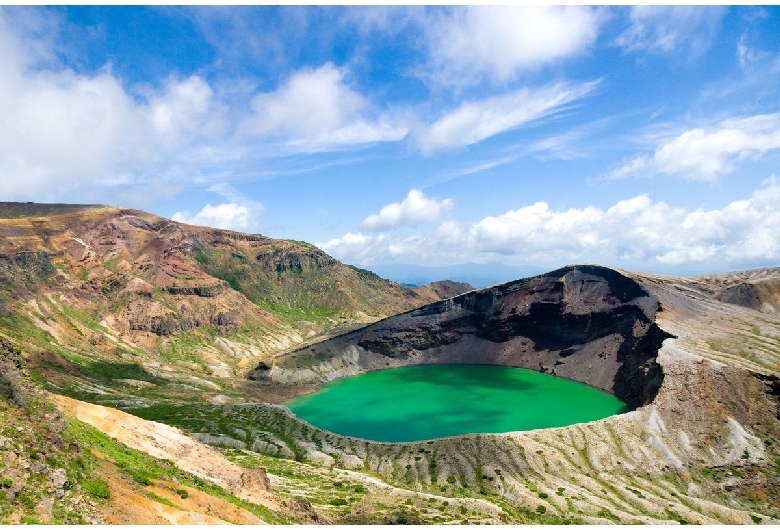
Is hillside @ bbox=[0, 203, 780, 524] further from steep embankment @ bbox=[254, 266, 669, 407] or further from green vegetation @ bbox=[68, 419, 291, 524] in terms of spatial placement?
steep embankment @ bbox=[254, 266, 669, 407]

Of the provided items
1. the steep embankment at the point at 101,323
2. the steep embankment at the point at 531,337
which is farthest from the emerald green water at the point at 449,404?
the steep embankment at the point at 101,323

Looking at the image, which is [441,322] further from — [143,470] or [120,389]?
[143,470]

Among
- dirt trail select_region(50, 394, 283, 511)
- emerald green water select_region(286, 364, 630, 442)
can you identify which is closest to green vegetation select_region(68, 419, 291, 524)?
dirt trail select_region(50, 394, 283, 511)

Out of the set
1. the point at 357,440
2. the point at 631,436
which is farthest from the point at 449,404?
the point at 631,436

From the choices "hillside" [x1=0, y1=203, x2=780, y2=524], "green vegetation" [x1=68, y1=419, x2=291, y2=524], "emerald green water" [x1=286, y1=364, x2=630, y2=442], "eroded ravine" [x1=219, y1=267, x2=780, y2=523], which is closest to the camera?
"hillside" [x1=0, y1=203, x2=780, y2=524]

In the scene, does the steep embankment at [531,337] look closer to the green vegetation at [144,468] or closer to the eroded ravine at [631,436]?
the eroded ravine at [631,436]

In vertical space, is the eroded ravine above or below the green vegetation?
below

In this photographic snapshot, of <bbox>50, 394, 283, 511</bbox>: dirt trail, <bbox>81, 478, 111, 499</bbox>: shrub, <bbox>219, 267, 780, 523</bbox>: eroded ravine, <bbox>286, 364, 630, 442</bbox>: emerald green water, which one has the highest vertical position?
<bbox>81, 478, 111, 499</bbox>: shrub
